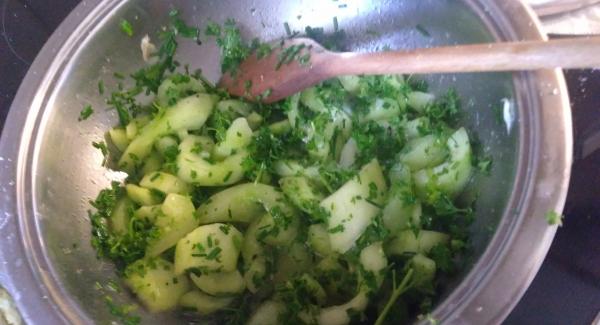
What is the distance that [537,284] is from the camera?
1.04 m

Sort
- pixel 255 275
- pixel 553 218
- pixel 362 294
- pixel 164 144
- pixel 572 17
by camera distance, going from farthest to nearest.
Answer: pixel 572 17, pixel 164 144, pixel 255 275, pixel 362 294, pixel 553 218

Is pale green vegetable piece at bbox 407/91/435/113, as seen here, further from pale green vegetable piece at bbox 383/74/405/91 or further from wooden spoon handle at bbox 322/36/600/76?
wooden spoon handle at bbox 322/36/600/76

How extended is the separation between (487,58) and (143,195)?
0.67 meters

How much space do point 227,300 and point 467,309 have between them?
0.45 m

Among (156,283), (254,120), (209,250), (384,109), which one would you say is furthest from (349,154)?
(156,283)

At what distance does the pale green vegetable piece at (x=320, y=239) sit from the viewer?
40.9 inches

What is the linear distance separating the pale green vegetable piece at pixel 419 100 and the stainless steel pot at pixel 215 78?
0.04 metres

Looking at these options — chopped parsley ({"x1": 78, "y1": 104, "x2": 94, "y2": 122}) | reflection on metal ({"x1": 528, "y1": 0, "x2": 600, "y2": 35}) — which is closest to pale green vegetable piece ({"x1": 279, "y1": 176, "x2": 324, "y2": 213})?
chopped parsley ({"x1": 78, "y1": 104, "x2": 94, "y2": 122})

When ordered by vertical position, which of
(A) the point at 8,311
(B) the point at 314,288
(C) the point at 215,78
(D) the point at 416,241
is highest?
(C) the point at 215,78

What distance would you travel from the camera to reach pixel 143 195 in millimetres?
1111

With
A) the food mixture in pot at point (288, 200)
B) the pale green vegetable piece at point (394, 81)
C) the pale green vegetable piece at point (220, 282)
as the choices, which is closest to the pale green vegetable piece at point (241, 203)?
the food mixture in pot at point (288, 200)

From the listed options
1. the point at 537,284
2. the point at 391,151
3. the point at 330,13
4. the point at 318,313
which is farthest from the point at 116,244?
the point at 537,284

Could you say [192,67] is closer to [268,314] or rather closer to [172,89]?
[172,89]

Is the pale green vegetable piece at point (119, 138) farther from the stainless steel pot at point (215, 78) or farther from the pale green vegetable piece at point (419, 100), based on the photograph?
the pale green vegetable piece at point (419, 100)
